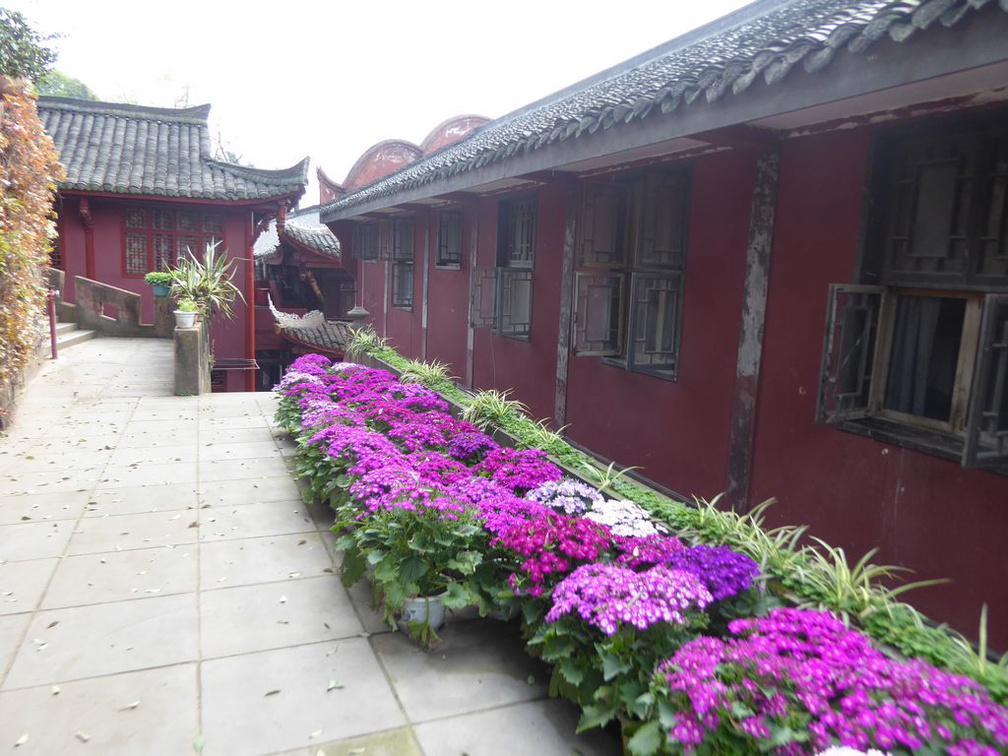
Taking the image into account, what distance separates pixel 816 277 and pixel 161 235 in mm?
15100

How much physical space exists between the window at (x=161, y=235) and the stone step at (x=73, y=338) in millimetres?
2223

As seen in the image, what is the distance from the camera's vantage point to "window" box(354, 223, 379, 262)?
13.7 m

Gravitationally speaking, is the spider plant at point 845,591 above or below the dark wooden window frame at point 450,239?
below

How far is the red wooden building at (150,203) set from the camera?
14.8 metres

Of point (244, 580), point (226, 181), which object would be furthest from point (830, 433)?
point (226, 181)

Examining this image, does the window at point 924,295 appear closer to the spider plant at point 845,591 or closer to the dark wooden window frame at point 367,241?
the spider plant at point 845,591

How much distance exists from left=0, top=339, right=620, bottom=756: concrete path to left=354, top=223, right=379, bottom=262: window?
8518 millimetres

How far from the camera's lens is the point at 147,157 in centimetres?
1585

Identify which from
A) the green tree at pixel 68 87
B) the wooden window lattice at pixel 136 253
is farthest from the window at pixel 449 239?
the green tree at pixel 68 87

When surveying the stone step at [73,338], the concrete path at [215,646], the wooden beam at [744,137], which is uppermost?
the wooden beam at [744,137]

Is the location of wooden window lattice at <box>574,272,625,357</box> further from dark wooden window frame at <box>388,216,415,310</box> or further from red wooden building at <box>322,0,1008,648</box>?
dark wooden window frame at <box>388,216,415,310</box>

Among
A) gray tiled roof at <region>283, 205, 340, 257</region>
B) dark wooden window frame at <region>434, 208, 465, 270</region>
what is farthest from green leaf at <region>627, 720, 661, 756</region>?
gray tiled roof at <region>283, 205, 340, 257</region>

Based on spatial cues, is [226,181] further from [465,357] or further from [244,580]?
[244,580]

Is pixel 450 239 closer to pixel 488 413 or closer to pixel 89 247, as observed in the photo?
pixel 488 413
